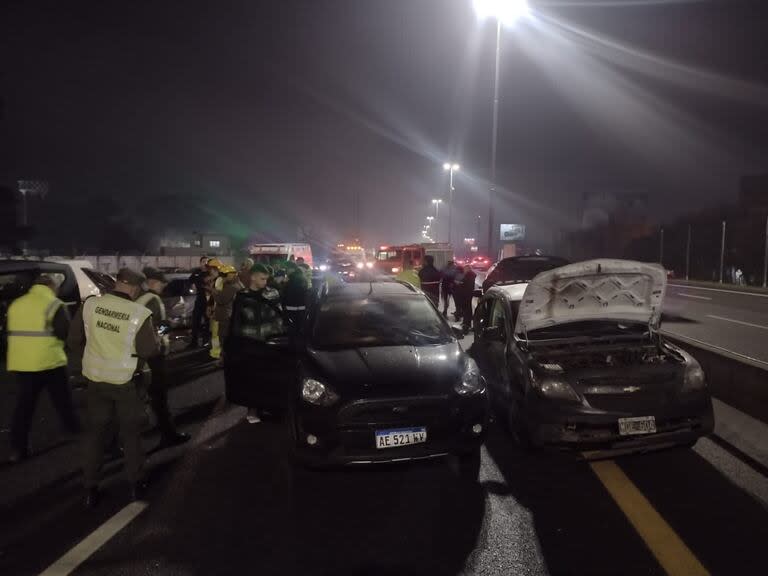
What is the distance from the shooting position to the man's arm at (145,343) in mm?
4418

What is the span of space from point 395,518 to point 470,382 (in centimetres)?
130

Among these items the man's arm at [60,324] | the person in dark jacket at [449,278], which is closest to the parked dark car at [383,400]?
the man's arm at [60,324]

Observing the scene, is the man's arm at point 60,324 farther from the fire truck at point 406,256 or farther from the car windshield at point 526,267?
the fire truck at point 406,256

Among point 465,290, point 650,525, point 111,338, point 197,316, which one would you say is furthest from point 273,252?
point 650,525

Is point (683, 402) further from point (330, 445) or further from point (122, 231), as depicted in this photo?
point (122, 231)

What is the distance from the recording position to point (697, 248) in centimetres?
6006

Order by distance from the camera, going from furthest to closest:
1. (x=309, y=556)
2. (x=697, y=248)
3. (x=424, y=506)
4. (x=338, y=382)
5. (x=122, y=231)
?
(x=122, y=231)
(x=697, y=248)
(x=338, y=382)
(x=424, y=506)
(x=309, y=556)

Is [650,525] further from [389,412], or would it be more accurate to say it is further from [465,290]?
[465,290]

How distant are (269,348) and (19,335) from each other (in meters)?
2.36

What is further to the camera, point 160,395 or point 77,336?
point 160,395

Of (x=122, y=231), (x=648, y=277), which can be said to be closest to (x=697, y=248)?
(x=648, y=277)

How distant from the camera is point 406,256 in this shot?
32.7 m

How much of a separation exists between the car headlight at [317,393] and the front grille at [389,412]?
0.48ft

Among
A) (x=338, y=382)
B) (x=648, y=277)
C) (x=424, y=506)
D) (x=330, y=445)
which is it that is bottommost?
(x=424, y=506)
